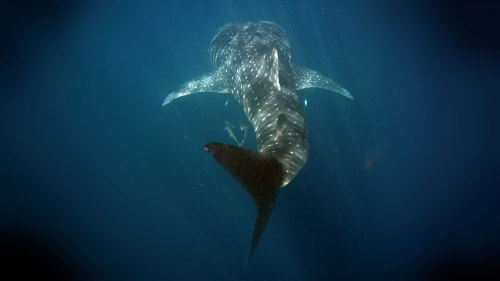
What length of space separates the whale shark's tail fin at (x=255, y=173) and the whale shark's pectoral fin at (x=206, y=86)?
513 cm

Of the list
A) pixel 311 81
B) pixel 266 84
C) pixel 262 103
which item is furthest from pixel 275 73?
pixel 311 81

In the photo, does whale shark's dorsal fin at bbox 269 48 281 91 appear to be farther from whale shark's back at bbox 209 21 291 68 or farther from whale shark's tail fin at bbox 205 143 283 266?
whale shark's tail fin at bbox 205 143 283 266

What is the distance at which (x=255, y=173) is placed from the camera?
90.8 inches

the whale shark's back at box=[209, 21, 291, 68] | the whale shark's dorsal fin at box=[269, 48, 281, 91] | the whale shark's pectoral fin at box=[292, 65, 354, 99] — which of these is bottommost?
the whale shark's pectoral fin at box=[292, 65, 354, 99]

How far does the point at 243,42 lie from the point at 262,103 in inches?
120

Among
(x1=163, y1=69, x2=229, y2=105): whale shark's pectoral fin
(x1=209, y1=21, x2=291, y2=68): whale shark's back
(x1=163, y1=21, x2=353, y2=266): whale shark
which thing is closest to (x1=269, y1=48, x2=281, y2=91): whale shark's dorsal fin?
(x1=163, y1=21, x2=353, y2=266): whale shark

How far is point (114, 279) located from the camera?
8.83 m

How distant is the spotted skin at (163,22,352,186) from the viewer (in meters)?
3.54

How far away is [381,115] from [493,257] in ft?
18.4

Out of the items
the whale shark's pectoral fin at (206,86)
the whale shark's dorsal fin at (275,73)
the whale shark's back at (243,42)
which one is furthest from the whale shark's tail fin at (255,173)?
the whale shark's pectoral fin at (206,86)

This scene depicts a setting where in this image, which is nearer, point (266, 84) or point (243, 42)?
point (266, 84)

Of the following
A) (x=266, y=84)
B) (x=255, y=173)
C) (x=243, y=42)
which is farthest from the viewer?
(x=243, y=42)

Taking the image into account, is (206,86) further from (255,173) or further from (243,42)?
(255,173)

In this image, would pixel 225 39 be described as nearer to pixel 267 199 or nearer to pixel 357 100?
pixel 357 100
